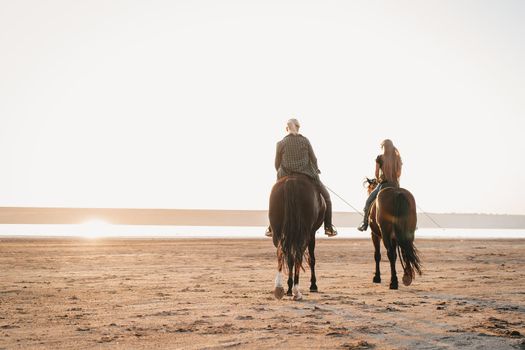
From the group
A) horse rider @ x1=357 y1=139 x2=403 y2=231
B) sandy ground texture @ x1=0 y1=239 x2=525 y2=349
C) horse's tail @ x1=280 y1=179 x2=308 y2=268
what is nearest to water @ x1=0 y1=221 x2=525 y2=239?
sandy ground texture @ x1=0 y1=239 x2=525 y2=349

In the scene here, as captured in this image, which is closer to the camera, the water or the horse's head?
the horse's head

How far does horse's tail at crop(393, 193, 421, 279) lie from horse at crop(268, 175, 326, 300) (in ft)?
6.32

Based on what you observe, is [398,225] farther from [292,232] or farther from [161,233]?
[161,233]

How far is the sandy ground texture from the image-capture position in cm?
653

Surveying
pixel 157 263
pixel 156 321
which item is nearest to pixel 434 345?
pixel 156 321

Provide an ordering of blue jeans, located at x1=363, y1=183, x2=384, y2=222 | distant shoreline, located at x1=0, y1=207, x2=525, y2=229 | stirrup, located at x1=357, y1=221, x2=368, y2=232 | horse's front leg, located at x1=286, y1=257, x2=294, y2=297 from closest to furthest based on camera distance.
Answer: horse's front leg, located at x1=286, y1=257, x2=294, y2=297, blue jeans, located at x1=363, y1=183, x2=384, y2=222, stirrup, located at x1=357, y1=221, x2=368, y2=232, distant shoreline, located at x1=0, y1=207, x2=525, y2=229

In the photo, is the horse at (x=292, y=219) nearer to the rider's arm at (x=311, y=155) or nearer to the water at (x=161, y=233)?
the rider's arm at (x=311, y=155)

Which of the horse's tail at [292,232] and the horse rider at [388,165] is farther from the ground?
the horse rider at [388,165]

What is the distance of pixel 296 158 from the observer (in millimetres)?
11250

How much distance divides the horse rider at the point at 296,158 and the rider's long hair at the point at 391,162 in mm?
1766

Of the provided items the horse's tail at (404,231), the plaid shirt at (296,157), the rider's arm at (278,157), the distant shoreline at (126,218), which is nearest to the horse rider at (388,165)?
the horse's tail at (404,231)

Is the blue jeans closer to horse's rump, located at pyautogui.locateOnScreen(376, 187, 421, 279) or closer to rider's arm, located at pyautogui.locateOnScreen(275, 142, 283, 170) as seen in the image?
horse's rump, located at pyautogui.locateOnScreen(376, 187, 421, 279)

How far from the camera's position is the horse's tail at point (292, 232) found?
10.1 m

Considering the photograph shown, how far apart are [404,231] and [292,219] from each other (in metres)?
2.76
